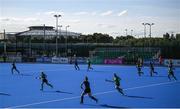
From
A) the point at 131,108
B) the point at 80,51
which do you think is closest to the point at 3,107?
the point at 131,108

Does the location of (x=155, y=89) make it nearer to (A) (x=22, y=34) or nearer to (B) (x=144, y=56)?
(B) (x=144, y=56)

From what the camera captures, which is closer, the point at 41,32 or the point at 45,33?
the point at 45,33

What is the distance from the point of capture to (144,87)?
23.5 meters

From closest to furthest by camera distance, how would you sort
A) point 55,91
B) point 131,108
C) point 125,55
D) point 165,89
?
point 131,108
point 55,91
point 165,89
point 125,55

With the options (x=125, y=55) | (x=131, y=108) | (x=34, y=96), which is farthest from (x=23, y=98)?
(x=125, y=55)

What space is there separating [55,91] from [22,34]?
86.5 metres

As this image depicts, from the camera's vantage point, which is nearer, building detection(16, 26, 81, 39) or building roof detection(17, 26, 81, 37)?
building detection(16, 26, 81, 39)

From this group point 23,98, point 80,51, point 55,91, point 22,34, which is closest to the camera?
point 23,98

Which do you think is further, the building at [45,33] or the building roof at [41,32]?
the building roof at [41,32]

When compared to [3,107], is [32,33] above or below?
above

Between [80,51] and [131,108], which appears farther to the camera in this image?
[80,51]

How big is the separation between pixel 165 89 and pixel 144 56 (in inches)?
1500

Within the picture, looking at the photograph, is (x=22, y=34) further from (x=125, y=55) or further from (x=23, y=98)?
(x=23, y=98)

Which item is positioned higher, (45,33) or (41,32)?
(41,32)
